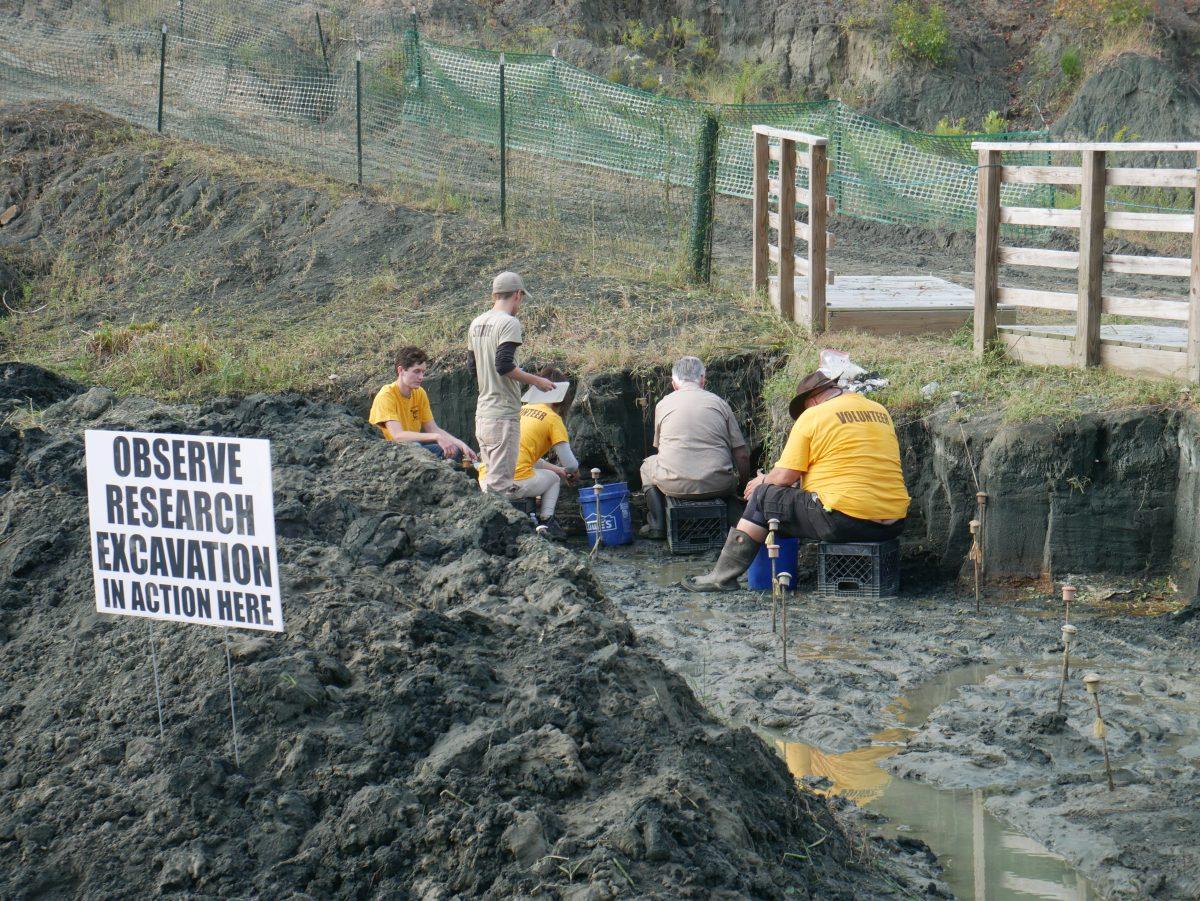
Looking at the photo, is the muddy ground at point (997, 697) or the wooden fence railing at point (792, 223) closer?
the muddy ground at point (997, 697)

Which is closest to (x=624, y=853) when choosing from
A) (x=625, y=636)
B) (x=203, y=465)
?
(x=625, y=636)

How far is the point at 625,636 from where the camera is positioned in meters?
5.26

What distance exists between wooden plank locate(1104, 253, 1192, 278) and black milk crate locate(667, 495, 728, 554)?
326cm

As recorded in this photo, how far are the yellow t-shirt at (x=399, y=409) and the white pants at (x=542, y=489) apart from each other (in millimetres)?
970

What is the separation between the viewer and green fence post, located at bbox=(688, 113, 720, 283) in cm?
1341

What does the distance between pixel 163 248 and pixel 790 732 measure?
38.2 feet

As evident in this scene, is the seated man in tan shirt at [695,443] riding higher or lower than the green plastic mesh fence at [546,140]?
lower

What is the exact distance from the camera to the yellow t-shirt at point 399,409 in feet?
32.9

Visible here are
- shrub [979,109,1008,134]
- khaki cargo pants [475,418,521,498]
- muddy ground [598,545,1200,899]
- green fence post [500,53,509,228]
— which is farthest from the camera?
shrub [979,109,1008,134]

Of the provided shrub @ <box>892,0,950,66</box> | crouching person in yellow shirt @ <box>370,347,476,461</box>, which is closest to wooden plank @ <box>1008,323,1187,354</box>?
crouching person in yellow shirt @ <box>370,347,476,461</box>

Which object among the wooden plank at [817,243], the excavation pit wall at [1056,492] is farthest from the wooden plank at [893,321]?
the excavation pit wall at [1056,492]

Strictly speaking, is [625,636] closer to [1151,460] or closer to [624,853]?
[624,853]

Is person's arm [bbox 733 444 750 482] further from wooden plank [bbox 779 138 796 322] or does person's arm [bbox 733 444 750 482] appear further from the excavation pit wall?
wooden plank [bbox 779 138 796 322]

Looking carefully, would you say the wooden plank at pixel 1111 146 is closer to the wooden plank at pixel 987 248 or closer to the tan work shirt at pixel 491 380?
the wooden plank at pixel 987 248
